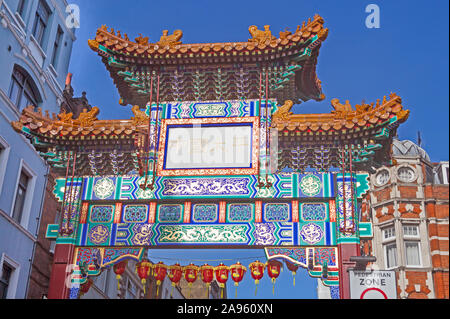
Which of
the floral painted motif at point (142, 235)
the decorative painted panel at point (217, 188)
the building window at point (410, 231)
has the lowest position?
the floral painted motif at point (142, 235)

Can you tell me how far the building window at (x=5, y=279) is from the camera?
16.3m

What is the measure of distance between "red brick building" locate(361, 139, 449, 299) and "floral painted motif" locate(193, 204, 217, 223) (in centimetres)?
1276

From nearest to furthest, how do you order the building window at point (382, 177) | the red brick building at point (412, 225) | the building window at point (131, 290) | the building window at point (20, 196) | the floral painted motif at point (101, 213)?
1. the floral painted motif at point (101, 213)
2. the building window at point (20, 196)
3. the red brick building at point (412, 225)
4. the building window at point (382, 177)
5. the building window at point (131, 290)

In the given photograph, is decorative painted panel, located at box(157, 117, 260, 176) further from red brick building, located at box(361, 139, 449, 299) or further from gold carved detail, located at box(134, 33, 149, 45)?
red brick building, located at box(361, 139, 449, 299)

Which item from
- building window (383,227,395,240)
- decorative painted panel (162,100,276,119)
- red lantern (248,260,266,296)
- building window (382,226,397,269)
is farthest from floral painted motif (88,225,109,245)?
building window (383,227,395,240)

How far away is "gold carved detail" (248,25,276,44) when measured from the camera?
40.2ft

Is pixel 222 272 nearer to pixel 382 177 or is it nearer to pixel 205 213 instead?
pixel 205 213

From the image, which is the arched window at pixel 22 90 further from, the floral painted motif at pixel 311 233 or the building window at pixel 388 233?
the building window at pixel 388 233

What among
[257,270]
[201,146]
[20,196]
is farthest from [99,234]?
[20,196]

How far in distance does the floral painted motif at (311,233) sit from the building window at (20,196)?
1004 cm

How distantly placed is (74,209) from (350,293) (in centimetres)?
586

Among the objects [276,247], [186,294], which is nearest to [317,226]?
[276,247]

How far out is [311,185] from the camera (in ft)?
38.4

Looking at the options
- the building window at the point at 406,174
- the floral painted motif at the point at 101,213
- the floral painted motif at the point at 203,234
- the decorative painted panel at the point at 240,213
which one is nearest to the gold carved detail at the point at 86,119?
Answer: the floral painted motif at the point at 101,213
